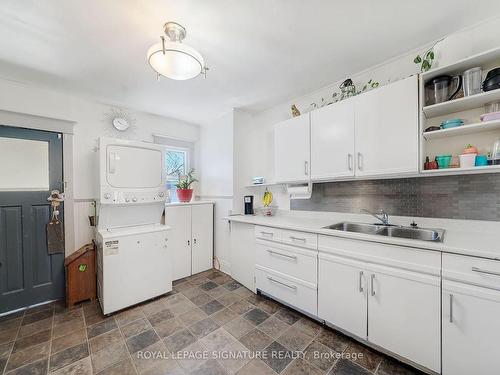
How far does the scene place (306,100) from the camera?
2.59m

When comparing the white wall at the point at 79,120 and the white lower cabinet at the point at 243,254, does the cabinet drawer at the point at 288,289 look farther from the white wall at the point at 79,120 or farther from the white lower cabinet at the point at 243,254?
the white wall at the point at 79,120

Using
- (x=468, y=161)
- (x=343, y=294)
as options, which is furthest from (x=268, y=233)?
(x=468, y=161)

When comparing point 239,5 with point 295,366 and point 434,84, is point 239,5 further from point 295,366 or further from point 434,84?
point 295,366

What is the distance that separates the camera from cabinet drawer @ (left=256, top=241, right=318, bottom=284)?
1874mm

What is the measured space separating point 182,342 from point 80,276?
1.51 meters

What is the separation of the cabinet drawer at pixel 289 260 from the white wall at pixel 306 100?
0.75m

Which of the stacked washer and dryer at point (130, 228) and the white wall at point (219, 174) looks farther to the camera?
the white wall at point (219, 174)

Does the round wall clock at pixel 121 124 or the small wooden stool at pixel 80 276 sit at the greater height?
the round wall clock at pixel 121 124

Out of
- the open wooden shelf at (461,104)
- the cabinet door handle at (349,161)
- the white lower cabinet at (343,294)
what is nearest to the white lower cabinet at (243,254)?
the white lower cabinet at (343,294)

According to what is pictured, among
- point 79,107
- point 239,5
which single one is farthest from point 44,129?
point 239,5

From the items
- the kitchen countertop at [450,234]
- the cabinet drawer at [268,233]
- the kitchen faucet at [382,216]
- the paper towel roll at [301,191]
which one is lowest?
the cabinet drawer at [268,233]

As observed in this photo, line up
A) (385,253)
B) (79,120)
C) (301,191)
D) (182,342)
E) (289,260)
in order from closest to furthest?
1. (385,253)
2. (182,342)
3. (289,260)
4. (301,191)
5. (79,120)

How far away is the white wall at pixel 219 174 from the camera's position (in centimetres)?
305

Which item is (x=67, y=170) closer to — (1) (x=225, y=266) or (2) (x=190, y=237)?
(2) (x=190, y=237)
